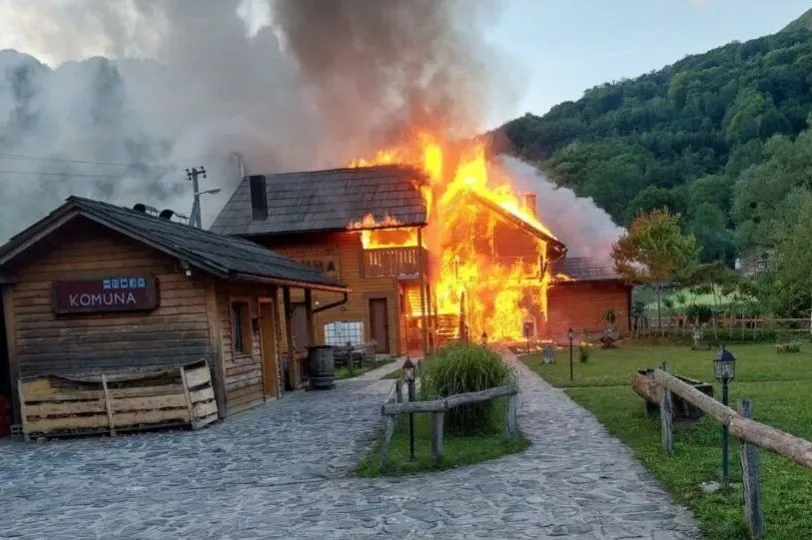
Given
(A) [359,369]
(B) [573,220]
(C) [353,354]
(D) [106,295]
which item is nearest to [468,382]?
(D) [106,295]

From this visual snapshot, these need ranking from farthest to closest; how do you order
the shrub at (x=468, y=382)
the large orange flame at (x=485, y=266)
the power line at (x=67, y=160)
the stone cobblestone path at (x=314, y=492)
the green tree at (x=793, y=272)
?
the power line at (x=67, y=160)
the large orange flame at (x=485, y=266)
the green tree at (x=793, y=272)
the shrub at (x=468, y=382)
the stone cobblestone path at (x=314, y=492)

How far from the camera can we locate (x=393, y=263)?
30.8 metres

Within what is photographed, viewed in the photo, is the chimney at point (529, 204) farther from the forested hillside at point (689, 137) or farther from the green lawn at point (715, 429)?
the forested hillside at point (689, 137)

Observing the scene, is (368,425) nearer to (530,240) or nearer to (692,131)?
(530,240)

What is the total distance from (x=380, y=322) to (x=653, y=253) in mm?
11740

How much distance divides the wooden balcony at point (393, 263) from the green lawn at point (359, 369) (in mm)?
4132

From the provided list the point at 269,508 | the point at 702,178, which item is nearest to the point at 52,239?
the point at 269,508

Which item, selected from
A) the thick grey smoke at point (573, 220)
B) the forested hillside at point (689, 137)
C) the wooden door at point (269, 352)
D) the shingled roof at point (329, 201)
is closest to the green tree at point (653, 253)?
the thick grey smoke at point (573, 220)

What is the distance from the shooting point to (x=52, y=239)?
547 inches

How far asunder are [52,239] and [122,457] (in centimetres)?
513

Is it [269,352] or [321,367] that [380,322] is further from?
[269,352]

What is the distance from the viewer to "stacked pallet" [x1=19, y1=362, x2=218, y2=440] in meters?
12.7

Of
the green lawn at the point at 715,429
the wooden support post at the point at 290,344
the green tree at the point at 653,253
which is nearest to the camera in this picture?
the green lawn at the point at 715,429

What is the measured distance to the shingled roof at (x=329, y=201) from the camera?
103 ft
